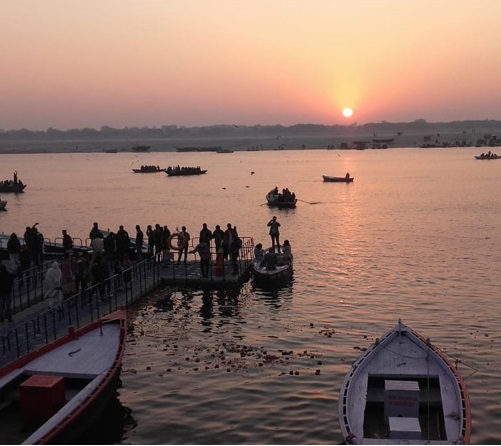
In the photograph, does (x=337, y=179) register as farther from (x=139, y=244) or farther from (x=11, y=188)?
(x=139, y=244)

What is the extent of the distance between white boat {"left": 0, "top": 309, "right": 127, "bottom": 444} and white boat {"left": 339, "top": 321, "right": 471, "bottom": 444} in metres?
5.92

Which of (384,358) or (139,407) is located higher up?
(384,358)

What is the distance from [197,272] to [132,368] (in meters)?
12.2

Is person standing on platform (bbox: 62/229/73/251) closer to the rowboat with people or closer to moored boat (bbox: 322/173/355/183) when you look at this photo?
the rowboat with people

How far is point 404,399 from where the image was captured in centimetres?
1401

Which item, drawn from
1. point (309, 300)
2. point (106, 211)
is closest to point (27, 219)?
point (106, 211)

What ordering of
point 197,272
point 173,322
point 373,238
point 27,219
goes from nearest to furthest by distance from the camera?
point 173,322 < point 197,272 < point 373,238 < point 27,219

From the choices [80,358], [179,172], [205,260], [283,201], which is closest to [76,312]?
[80,358]

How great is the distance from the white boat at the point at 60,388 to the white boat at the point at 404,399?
592 cm

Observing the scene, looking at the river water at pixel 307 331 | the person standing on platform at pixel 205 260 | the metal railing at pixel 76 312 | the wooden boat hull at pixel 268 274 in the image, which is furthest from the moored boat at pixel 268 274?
the metal railing at pixel 76 312

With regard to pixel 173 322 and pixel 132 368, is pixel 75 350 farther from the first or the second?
pixel 173 322

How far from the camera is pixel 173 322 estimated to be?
25.6 meters

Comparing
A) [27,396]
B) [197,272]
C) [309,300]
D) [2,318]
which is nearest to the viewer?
[27,396]

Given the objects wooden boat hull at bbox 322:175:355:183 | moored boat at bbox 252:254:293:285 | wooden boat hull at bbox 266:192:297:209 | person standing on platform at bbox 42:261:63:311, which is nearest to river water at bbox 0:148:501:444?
moored boat at bbox 252:254:293:285
